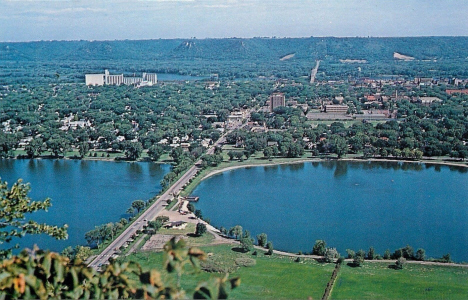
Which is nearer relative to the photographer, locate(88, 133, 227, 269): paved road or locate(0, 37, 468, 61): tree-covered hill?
locate(88, 133, 227, 269): paved road

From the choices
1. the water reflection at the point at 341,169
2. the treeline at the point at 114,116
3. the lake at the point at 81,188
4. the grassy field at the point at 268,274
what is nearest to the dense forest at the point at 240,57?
the treeline at the point at 114,116

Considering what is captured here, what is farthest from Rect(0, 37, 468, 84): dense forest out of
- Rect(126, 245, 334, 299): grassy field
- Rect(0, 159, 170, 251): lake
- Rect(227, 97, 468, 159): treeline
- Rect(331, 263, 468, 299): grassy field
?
Rect(331, 263, 468, 299): grassy field

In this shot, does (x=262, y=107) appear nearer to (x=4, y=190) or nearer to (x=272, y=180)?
(x=272, y=180)

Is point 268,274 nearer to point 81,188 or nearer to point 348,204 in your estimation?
point 348,204

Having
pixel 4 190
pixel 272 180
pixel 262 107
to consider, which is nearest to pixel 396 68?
pixel 262 107

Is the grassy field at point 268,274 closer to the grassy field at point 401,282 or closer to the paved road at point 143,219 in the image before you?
the grassy field at point 401,282

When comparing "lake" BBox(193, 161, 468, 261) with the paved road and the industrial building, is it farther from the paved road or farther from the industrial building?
the industrial building
